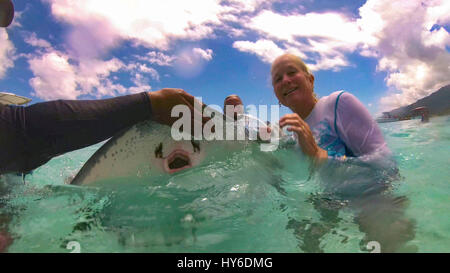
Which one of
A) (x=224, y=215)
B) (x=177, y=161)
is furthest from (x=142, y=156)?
(x=224, y=215)

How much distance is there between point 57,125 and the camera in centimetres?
186

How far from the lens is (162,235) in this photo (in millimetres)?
1717

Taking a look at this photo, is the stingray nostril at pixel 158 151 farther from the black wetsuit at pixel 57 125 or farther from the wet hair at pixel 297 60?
the wet hair at pixel 297 60

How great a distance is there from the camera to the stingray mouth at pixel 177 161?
87.0 inches

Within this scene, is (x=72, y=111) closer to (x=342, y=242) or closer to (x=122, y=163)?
(x=122, y=163)

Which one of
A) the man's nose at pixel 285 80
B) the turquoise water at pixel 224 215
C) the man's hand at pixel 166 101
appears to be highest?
the man's nose at pixel 285 80

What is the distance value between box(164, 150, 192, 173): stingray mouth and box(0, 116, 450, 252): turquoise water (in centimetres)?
9

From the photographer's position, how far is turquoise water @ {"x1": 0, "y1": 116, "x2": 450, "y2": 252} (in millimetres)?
1683

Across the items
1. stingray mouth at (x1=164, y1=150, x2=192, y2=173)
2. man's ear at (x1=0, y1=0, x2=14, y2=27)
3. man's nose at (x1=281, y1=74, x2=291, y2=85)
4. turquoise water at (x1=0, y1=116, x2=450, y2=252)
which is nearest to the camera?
turquoise water at (x1=0, y1=116, x2=450, y2=252)

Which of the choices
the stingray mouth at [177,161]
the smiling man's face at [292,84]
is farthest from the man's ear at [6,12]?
the smiling man's face at [292,84]

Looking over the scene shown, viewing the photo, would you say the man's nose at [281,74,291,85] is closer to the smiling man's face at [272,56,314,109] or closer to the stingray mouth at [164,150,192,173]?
the smiling man's face at [272,56,314,109]

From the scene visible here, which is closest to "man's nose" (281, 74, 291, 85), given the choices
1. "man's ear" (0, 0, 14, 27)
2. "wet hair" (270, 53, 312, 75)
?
"wet hair" (270, 53, 312, 75)

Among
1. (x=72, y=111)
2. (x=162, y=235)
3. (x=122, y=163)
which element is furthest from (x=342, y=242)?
(x=72, y=111)

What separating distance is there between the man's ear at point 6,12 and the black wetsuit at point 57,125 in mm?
720
